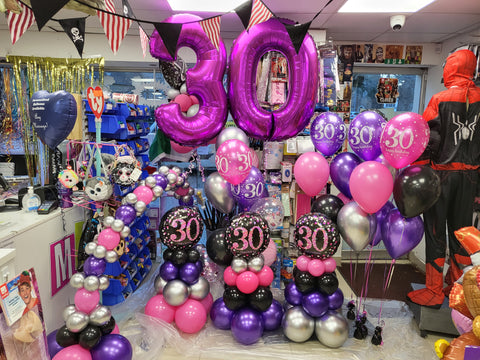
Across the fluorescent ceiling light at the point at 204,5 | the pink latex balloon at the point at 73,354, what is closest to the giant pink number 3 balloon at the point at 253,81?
the fluorescent ceiling light at the point at 204,5

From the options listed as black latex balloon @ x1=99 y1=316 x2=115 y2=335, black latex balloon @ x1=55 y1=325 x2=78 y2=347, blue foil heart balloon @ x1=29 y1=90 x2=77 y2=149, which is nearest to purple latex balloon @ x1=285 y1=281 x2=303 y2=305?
black latex balloon @ x1=99 y1=316 x2=115 y2=335

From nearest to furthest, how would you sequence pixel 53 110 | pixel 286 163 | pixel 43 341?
pixel 43 341 < pixel 53 110 < pixel 286 163

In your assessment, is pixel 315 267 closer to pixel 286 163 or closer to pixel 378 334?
pixel 378 334

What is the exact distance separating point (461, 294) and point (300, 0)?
241 centimetres

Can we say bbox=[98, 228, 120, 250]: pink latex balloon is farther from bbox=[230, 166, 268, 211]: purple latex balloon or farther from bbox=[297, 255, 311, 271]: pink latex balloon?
bbox=[297, 255, 311, 271]: pink latex balloon

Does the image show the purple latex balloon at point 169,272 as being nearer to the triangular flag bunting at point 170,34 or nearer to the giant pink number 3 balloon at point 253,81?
the giant pink number 3 balloon at point 253,81

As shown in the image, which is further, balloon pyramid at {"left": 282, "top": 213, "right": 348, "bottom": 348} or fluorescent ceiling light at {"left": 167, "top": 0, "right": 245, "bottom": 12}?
fluorescent ceiling light at {"left": 167, "top": 0, "right": 245, "bottom": 12}

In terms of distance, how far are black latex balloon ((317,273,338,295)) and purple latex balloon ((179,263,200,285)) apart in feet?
3.08

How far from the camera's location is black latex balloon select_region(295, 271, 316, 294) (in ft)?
8.13

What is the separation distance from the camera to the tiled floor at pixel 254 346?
242 cm

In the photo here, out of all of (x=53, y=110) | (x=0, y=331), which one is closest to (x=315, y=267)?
(x=0, y=331)

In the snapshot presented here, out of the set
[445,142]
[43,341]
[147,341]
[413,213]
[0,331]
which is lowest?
[147,341]

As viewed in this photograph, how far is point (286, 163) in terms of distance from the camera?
3.52 m

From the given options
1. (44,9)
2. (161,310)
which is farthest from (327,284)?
(44,9)
